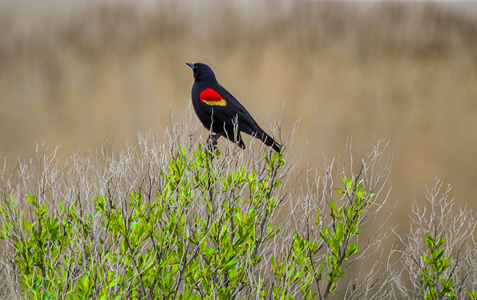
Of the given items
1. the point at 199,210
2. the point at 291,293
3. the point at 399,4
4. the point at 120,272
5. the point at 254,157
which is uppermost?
the point at 399,4

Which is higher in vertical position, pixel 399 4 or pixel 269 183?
pixel 399 4

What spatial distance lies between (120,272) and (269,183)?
1.44m

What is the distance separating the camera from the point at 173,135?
4246 millimetres

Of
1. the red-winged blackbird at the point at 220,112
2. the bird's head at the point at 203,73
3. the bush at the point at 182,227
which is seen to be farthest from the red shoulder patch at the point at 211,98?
the bush at the point at 182,227

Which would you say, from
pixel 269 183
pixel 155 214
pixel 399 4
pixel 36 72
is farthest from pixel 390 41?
pixel 155 214

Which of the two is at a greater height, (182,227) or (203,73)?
(203,73)

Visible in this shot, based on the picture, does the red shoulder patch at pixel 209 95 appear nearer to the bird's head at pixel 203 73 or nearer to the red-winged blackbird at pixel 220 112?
the red-winged blackbird at pixel 220 112

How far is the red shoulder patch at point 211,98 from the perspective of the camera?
5.03 m

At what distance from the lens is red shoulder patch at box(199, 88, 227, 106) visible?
5027mm

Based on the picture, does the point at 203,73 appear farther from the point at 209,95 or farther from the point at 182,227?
the point at 182,227

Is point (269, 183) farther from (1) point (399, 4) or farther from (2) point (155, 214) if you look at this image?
(1) point (399, 4)

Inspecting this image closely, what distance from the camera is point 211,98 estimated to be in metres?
5.06

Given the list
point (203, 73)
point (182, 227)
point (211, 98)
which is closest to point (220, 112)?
point (211, 98)

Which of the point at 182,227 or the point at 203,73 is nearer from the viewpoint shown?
the point at 182,227
